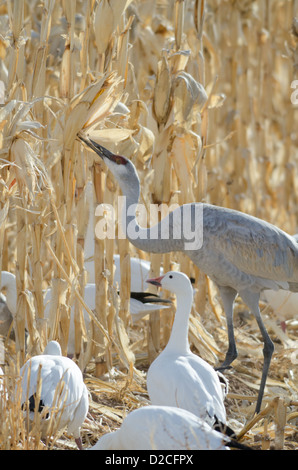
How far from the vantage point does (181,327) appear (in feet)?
12.2

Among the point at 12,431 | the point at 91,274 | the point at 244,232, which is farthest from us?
the point at 91,274

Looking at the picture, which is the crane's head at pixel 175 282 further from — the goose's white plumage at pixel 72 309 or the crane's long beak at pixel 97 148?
the crane's long beak at pixel 97 148

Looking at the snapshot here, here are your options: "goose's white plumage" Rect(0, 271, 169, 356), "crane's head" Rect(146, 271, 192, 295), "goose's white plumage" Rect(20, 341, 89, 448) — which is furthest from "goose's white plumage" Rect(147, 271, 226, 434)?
"goose's white plumage" Rect(0, 271, 169, 356)

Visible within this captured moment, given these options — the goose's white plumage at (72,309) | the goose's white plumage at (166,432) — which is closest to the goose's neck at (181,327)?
the goose's white plumage at (72,309)

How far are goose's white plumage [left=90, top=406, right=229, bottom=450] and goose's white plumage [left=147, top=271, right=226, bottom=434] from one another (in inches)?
15.9

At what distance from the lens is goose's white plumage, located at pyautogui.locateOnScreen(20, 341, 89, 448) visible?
9.70 ft

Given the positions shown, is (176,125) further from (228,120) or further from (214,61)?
(228,120)

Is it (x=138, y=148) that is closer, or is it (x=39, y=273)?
(x=39, y=273)

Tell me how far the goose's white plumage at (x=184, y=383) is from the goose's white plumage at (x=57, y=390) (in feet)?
1.15

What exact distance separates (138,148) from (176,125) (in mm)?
303

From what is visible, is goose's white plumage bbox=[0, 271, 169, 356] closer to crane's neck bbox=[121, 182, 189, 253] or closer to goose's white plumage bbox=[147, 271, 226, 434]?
crane's neck bbox=[121, 182, 189, 253]

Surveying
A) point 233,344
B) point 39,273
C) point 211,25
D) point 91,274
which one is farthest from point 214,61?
point 39,273
